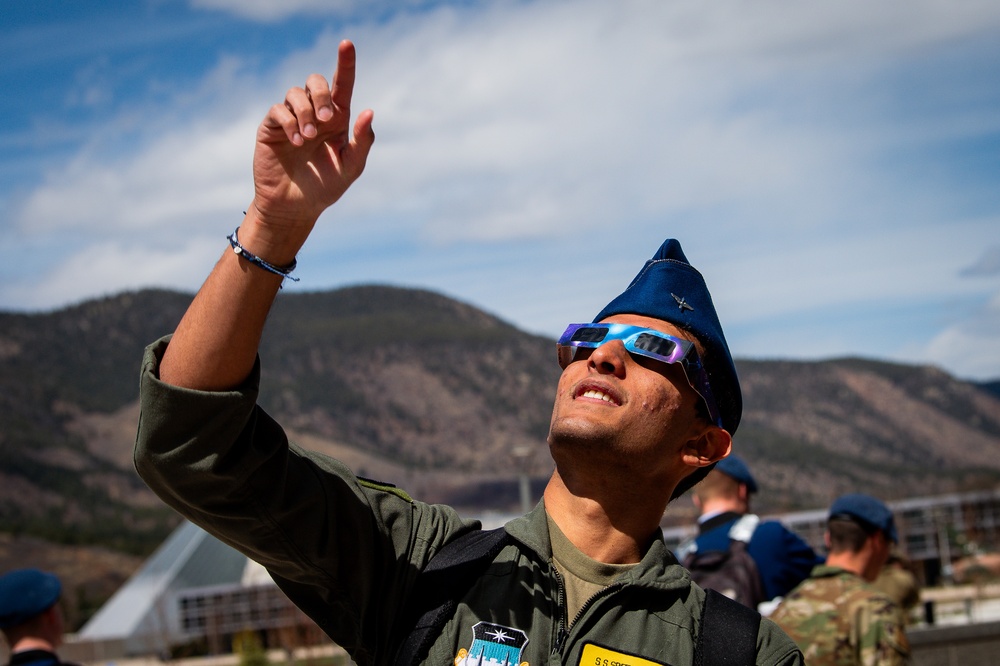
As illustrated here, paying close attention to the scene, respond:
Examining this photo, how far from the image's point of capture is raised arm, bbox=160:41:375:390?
2217 millimetres

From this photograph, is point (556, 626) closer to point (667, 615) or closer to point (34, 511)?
point (667, 615)

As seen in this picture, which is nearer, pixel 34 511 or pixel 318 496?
pixel 318 496

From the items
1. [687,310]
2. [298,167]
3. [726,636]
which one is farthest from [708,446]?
[298,167]

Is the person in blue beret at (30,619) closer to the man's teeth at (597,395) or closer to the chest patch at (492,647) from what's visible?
the chest patch at (492,647)

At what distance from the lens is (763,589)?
5.11 meters

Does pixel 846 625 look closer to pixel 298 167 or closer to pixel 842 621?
pixel 842 621

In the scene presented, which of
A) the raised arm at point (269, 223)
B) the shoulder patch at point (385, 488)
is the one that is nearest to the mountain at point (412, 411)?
the shoulder patch at point (385, 488)

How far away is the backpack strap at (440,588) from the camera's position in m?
2.56

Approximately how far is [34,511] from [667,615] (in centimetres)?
12704

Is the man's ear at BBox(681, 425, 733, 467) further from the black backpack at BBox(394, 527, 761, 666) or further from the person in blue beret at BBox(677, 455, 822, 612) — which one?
the person in blue beret at BBox(677, 455, 822, 612)

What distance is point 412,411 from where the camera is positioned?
17900cm

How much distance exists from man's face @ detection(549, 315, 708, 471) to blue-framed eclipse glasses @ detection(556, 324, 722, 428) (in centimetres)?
2

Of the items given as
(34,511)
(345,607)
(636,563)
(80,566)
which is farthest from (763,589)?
(34,511)

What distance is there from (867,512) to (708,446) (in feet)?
8.36
